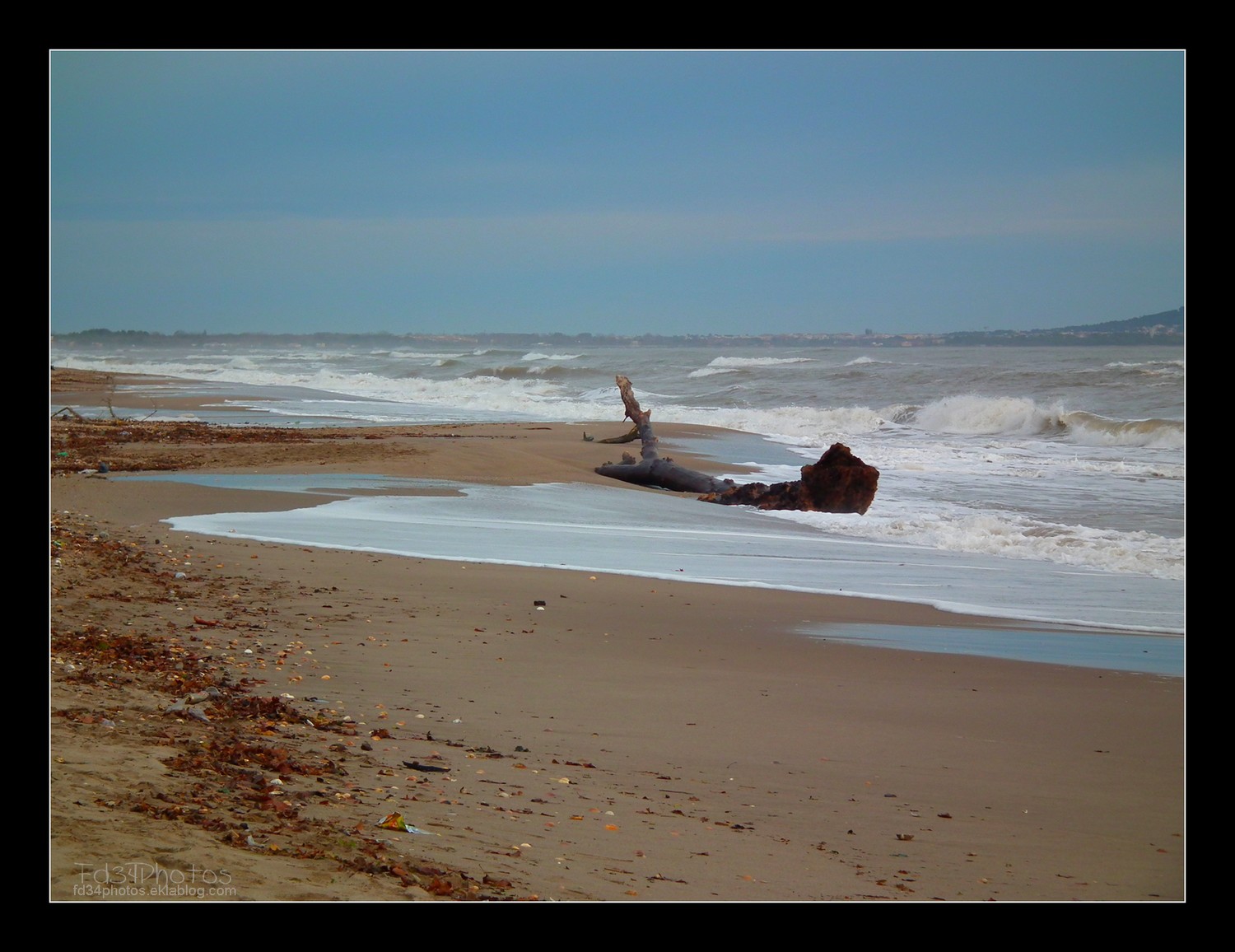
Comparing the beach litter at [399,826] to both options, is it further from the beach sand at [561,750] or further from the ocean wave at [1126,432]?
the ocean wave at [1126,432]

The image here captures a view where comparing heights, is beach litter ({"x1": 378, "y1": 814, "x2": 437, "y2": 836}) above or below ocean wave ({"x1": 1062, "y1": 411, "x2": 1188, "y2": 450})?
below

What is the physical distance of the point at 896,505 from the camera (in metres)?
12.8

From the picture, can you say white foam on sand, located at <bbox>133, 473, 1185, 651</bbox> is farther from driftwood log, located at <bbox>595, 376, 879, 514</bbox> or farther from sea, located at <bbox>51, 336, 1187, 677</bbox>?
driftwood log, located at <bbox>595, 376, 879, 514</bbox>

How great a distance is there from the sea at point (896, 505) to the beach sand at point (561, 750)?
3.30 ft

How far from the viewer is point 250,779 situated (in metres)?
3.40

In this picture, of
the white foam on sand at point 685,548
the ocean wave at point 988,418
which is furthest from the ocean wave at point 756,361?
the white foam on sand at point 685,548

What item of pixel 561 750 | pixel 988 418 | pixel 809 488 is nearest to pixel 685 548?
pixel 809 488

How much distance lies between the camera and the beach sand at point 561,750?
9.86 ft

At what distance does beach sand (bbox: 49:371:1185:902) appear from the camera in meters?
3.01

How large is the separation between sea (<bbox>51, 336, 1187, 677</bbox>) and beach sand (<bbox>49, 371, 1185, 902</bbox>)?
3.30 feet

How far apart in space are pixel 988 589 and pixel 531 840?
577 centimetres

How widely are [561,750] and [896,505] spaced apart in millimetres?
9513

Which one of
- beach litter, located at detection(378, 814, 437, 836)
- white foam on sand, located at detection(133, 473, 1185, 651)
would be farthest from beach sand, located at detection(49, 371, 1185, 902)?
white foam on sand, located at detection(133, 473, 1185, 651)
